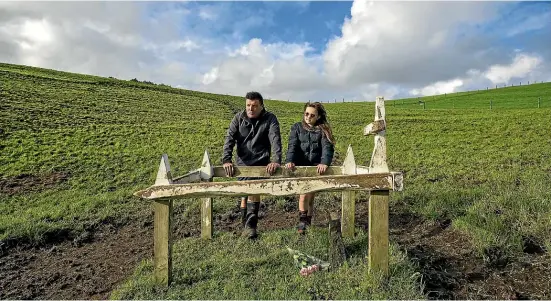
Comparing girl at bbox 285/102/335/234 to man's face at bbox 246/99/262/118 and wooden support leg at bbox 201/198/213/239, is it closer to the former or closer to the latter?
man's face at bbox 246/99/262/118

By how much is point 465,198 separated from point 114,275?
6.22 metres

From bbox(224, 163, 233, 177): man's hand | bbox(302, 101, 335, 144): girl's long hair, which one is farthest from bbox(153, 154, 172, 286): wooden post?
bbox(302, 101, 335, 144): girl's long hair

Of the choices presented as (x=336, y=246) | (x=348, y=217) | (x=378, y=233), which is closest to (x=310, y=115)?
(x=348, y=217)

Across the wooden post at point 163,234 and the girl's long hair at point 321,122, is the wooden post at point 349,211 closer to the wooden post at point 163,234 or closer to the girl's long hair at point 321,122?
the girl's long hair at point 321,122

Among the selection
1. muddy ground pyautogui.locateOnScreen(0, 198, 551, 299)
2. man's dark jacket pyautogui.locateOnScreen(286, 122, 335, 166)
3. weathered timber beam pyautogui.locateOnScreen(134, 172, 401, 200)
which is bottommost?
muddy ground pyautogui.locateOnScreen(0, 198, 551, 299)

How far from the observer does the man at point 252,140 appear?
6.18m

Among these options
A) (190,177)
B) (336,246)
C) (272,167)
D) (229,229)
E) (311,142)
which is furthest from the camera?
(229,229)

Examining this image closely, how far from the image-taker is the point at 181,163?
1483 cm

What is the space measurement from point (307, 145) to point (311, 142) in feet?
Answer: 0.26

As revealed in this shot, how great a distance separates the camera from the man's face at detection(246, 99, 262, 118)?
20.4 feet

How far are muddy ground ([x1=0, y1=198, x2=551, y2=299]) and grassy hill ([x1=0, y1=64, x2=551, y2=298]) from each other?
11.2 inches

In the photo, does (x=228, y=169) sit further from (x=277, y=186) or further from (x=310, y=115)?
(x=277, y=186)

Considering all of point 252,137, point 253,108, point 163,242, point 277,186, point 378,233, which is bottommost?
point 163,242

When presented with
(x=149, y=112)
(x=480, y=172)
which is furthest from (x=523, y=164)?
(x=149, y=112)
